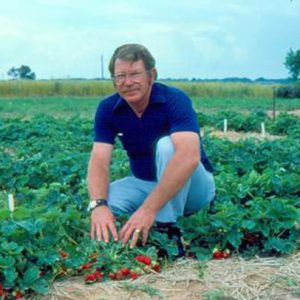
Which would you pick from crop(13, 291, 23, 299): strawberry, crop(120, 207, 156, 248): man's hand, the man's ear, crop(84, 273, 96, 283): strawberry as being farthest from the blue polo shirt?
crop(13, 291, 23, 299): strawberry

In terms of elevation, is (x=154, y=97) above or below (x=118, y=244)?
above

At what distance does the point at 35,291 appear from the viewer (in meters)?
3.84

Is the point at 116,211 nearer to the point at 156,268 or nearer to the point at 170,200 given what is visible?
the point at 170,200

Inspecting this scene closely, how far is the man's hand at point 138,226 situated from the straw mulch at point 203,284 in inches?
9.0

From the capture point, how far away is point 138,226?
4219mm

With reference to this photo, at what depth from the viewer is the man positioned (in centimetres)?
430

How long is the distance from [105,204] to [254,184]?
143cm

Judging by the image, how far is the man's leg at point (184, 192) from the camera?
4445 millimetres

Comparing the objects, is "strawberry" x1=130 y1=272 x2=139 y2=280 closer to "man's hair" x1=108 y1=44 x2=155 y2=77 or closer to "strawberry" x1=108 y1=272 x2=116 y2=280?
"strawberry" x1=108 y1=272 x2=116 y2=280

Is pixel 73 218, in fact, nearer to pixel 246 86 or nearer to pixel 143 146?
pixel 143 146

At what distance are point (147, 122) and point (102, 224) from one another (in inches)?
28.4

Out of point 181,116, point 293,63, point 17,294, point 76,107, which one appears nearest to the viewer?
point 17,294

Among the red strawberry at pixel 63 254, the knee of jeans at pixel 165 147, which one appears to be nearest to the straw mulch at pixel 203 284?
the red strawberry at pixel 63 254

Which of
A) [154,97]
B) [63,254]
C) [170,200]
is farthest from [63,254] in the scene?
[154,97]
